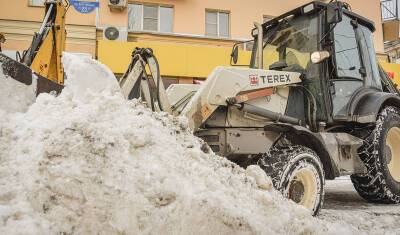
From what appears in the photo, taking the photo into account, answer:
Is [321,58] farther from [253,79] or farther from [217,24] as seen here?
Result: [217,24]

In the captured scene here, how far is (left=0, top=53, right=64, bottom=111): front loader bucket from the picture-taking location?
326 centimetres

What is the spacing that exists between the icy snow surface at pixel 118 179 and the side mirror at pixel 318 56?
2.05 m

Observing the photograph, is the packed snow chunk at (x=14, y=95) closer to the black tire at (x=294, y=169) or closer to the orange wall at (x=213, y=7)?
the black tire at (x=294, y=169)

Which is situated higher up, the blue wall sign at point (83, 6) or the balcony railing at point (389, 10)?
the balcony railing at point (389, 10)

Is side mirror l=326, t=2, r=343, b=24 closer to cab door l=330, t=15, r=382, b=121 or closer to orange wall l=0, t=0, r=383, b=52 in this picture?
cab door l=330, t=15, r=382, b=121

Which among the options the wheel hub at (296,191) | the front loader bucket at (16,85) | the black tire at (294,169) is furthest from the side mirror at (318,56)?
the front loader bucket at (16,85)

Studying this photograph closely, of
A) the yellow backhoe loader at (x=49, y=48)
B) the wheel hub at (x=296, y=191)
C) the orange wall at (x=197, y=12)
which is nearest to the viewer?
the wheel hub at (x=296, y=191)

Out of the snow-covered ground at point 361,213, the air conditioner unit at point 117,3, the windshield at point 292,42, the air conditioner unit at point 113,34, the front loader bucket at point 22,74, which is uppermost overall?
the air conditioner unit at point 117,3

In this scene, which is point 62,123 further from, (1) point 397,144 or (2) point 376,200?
(1) point 397,144

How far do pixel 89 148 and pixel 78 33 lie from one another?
11.8 m

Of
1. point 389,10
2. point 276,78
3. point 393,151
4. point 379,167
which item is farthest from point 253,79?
point 389,10

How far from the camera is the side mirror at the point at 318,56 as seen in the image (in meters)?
4.92

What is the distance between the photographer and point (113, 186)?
2625mm

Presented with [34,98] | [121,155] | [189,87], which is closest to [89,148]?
[121,155]
